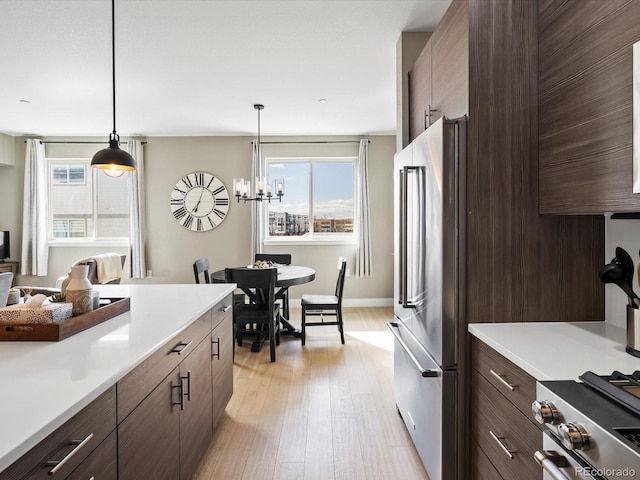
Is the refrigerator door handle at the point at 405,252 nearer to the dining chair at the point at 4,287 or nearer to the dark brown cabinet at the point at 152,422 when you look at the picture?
the dark brown cabinet at the point at 152,422

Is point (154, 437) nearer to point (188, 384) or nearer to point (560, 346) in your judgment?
point (188, 384)

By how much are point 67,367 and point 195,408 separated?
2.91 feet

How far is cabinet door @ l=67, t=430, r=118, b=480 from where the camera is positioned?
0.97 meters

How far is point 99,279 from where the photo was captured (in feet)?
13.9

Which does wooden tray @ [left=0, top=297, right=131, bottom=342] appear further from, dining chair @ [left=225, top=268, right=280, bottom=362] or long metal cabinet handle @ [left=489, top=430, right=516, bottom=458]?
dining chair @ [left=225, top=268, right=280, bottom=362]

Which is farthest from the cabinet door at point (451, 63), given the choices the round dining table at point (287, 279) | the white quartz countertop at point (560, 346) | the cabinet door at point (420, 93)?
the round dining table at point (287, 279)

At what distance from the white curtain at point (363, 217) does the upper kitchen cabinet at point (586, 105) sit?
4.16m

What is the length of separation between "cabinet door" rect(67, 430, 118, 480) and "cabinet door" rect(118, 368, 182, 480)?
0.03m

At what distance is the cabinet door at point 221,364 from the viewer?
226cm

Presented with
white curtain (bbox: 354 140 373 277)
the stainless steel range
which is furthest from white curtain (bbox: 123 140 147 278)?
the stainless steel range

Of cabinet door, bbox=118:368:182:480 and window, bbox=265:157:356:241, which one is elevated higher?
window, bbox=265:157:356:241

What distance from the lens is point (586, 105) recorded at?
135cm

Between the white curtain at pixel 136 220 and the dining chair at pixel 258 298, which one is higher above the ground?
the white curtain at pixel 136 220

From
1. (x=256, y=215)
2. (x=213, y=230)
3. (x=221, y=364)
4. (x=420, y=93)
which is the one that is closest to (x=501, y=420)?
A: (x=221, y=364)
